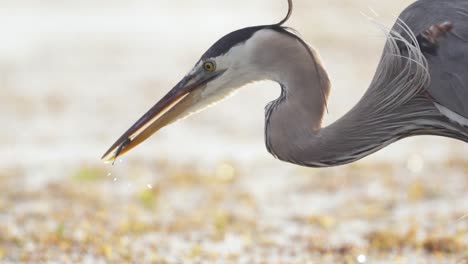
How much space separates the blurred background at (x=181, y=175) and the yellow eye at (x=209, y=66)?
2.28 feet

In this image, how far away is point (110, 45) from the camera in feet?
40.3

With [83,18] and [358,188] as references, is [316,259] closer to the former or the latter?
[358,188]

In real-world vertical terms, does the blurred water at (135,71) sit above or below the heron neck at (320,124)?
above

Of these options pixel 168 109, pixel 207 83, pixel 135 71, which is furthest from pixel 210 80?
pixel 135 71

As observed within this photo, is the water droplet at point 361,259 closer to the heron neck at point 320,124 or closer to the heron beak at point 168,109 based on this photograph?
the heron neck at point 320,124

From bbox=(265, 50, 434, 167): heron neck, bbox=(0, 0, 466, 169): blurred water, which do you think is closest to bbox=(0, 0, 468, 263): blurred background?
bbox=(0, 0, 466, 169): blurred water

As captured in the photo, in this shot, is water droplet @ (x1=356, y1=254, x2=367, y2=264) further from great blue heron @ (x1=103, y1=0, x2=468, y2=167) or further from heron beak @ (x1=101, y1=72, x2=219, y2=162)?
heron beak @ (x1=101, y1=72, x2=219, y2=162)

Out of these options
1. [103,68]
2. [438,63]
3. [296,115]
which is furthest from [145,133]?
[103,68]

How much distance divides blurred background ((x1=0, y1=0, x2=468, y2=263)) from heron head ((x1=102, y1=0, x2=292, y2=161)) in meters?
0.54

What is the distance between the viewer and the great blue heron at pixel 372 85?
4273 millimetres

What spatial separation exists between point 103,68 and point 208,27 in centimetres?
214

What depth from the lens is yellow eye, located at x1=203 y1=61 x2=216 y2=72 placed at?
176 inches

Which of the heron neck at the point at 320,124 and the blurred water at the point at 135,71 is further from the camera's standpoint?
the blurred water at the point at 135,71

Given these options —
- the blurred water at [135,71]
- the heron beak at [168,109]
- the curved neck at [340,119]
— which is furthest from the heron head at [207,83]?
the blurred water at [135,71]
